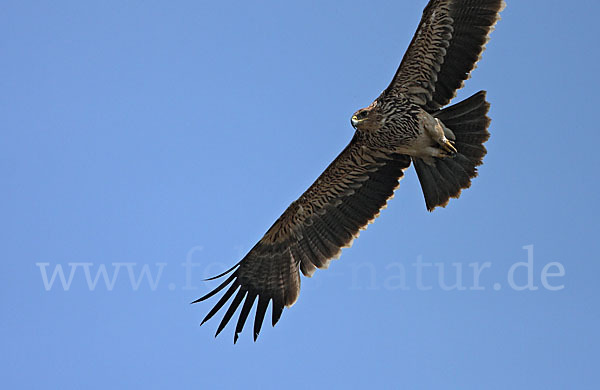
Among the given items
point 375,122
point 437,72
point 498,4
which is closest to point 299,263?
point 375,122

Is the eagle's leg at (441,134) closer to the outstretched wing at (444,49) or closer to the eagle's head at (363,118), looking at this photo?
the outstretched wing at (444,49)

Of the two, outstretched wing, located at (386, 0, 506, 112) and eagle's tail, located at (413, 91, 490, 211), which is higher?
outstretched wing, located at (386, 0, 506, 112)

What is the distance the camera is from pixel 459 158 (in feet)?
38.0

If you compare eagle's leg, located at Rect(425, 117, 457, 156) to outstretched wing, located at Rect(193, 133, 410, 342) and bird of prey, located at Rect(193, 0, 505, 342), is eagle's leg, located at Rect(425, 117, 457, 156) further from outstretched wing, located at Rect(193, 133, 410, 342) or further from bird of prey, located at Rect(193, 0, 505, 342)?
outstretched wing, located at Rect(193, 133, 410, 342)

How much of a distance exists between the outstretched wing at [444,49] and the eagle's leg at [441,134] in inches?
9.0

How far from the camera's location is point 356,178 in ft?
40.2

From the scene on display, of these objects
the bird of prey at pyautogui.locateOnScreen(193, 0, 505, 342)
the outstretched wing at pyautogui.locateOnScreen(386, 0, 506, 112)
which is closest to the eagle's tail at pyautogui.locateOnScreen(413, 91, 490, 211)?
the bird of prey at pyautogui.locateOnScreen(193, 0, 505, 342)

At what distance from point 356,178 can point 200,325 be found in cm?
269

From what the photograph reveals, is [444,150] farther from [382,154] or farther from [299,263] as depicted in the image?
[299,263]

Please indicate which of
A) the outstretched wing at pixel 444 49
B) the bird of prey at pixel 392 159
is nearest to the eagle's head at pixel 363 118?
the bird of prey at pixel 392 159

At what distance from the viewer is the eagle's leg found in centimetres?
1134

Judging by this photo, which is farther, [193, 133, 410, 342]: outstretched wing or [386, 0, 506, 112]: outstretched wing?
[193, 133, 410, 342]: outstretched wing

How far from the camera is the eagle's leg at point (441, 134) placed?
11344mm

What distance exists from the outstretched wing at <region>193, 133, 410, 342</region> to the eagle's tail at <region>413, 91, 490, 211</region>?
0.43 meters
